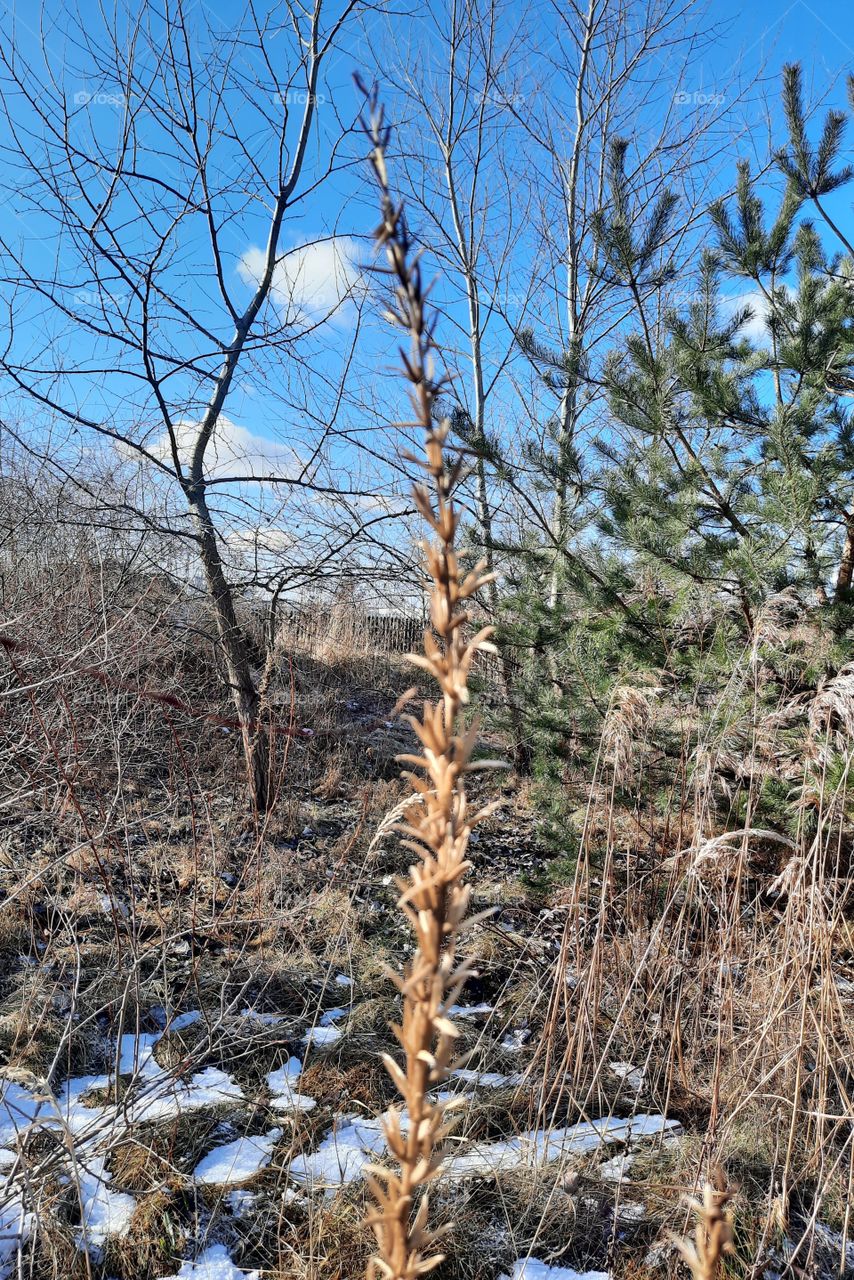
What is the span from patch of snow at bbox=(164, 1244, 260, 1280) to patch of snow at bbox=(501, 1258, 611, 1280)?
0.70 meters

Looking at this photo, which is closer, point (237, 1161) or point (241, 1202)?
point (241, 1202)

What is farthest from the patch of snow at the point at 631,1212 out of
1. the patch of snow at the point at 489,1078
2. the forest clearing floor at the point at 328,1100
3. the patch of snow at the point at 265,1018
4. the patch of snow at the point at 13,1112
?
the patch of snow at the point at 13,1112

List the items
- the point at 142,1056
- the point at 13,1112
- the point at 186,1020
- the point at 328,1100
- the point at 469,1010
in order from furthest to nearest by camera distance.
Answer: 1. the point at 469,1010
2. the point at 186,1020
3. the point at 142,1056
4. the point at 328,1100
5. the point at 13,1112

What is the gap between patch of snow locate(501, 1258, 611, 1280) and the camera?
219 centimetres

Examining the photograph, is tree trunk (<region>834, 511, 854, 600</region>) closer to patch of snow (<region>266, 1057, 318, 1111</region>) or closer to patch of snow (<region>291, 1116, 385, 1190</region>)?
patch of snow (<region>291, 1116, 385, 1190</region>)

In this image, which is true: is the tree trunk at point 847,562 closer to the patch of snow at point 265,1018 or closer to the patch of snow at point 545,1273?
the patch of snow at point 545,1273

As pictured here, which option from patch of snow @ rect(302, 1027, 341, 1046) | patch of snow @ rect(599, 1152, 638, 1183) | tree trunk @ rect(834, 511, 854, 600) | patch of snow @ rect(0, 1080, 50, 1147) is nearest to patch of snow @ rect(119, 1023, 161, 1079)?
patch of snow @ rect(0, 1080, 50, 1147)

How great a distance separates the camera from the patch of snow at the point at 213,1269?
7.11ft

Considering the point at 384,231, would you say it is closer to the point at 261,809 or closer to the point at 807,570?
the point at 807,570

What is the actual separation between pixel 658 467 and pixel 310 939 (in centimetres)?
297

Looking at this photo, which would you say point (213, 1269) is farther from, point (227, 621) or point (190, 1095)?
point (227, 621)

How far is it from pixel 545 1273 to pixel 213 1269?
0.91 metres

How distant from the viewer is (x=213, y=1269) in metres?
2.20

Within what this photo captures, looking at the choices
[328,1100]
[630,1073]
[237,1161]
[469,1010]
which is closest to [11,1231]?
[237,1161]
